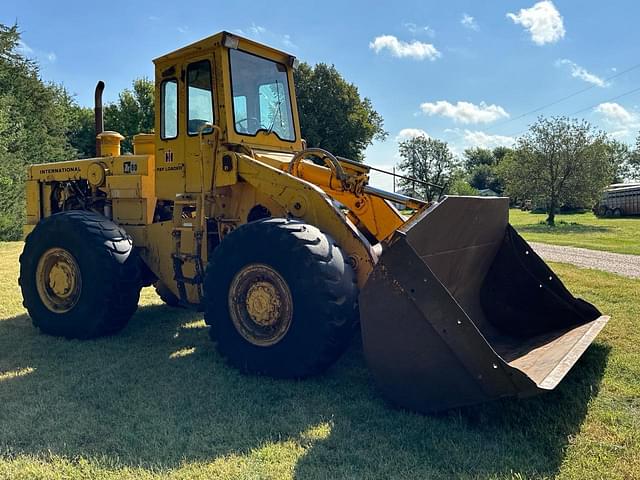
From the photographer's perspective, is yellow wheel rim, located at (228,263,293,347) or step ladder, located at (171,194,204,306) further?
step ladder, located at (171,194,204,306)

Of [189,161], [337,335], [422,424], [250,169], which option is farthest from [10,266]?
[422,424]

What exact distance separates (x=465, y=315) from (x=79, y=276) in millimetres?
4096

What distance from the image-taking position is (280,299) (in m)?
4.04

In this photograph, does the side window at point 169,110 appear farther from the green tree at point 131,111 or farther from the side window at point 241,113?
the green tree at point 131,111

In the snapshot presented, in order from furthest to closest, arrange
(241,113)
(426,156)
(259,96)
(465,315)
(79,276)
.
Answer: (426,156) → (259,96) → (79,276) → (241,113) → (465,315)

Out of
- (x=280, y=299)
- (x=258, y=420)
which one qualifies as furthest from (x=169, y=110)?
(x=258, y=420)

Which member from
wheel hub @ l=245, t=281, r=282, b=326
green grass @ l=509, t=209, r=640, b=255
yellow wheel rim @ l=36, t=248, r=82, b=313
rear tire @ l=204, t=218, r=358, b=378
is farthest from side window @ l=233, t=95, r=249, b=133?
green grass @ l=509, t=209, r=640, b=255

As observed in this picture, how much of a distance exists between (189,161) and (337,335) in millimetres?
2709

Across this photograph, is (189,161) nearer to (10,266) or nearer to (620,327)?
(620,327)

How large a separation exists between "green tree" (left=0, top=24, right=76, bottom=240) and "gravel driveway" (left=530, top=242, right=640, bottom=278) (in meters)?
18.7

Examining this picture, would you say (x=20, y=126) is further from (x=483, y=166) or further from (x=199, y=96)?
(x=483, y=166)

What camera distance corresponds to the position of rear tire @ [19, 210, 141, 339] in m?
5.24

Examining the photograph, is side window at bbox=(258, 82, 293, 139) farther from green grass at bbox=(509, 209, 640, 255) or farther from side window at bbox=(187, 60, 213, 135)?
green grass at bbox=(509, 209, 640, 255)

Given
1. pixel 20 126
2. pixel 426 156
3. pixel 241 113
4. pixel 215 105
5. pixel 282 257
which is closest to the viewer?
pixel 282 257
